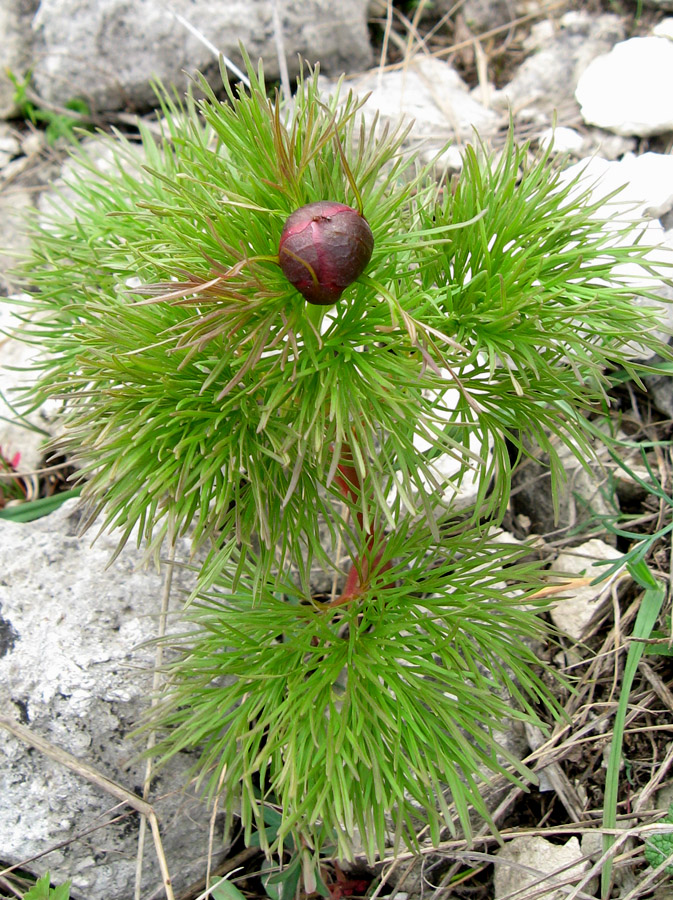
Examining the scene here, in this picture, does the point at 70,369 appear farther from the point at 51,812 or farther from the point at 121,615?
the point at 51,812

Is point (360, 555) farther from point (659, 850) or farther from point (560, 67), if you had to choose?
point (560, 67)

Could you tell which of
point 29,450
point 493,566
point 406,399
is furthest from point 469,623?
point 29,450

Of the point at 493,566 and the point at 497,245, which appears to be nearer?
the point at 497,245

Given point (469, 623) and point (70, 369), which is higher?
point (70, 369)

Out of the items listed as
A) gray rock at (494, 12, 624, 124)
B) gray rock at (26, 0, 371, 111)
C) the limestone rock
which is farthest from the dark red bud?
gray rock at (26, 0, 371, 111)

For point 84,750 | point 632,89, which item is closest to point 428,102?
point 632,89

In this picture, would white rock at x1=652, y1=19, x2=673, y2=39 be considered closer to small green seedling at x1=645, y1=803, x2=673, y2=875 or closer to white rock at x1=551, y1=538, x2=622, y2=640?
white rock at x1=551, y1=538, x2=622, y2=640

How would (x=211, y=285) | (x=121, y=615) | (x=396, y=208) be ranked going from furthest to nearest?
(x=121, y=615) → (x=396, y=208) → (x=211, y=285)
